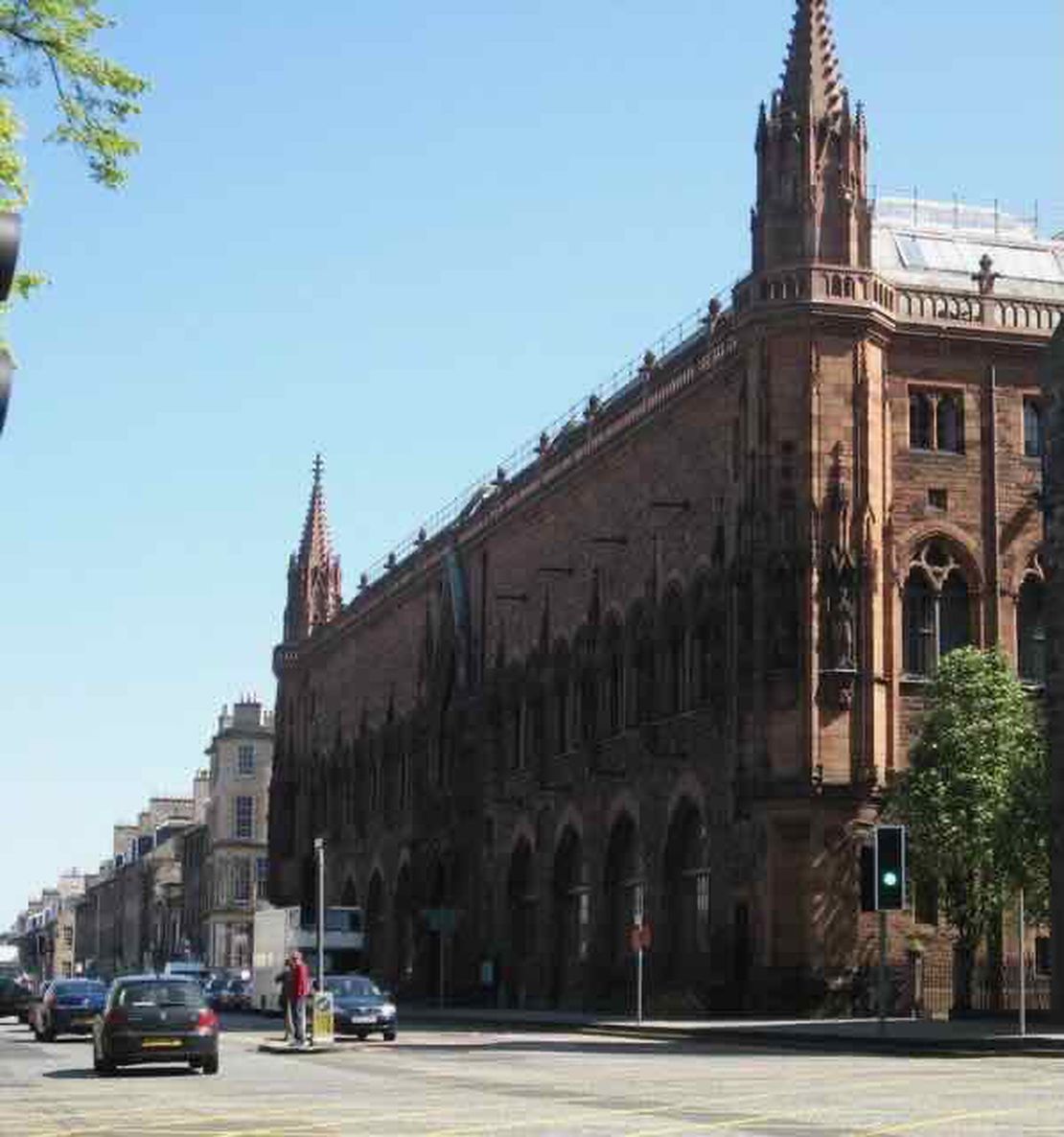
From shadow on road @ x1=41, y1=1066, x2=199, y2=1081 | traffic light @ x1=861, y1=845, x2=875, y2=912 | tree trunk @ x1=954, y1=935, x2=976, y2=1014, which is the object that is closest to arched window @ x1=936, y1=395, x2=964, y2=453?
tree trunk @ x1=954, y1=935, x2=976, y2=1014

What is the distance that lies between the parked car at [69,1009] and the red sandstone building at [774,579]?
1469 centimetres

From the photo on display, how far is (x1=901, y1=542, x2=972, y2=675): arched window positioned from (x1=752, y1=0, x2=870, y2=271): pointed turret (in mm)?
7355

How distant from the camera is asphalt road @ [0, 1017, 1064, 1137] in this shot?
20.8m

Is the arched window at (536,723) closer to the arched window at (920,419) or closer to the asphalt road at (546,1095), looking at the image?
the arched window at (920,419)

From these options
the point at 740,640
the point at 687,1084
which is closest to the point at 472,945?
the point at 740,640

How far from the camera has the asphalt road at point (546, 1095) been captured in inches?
817

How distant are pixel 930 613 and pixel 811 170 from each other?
11.0 metres

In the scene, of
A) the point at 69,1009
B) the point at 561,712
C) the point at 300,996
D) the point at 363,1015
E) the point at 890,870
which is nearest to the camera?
the point at 890,870

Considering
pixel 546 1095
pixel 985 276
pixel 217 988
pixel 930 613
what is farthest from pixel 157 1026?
pixel 217 988

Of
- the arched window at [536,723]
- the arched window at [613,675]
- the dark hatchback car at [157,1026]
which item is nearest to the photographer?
the dark hatchback car at [157,1026]

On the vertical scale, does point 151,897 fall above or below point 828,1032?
above

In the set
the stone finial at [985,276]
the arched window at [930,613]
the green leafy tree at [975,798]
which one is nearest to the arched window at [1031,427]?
the stone finial at [985,276]

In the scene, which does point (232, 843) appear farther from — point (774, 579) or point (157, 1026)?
point (157, 1026)

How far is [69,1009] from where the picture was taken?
4947cm
